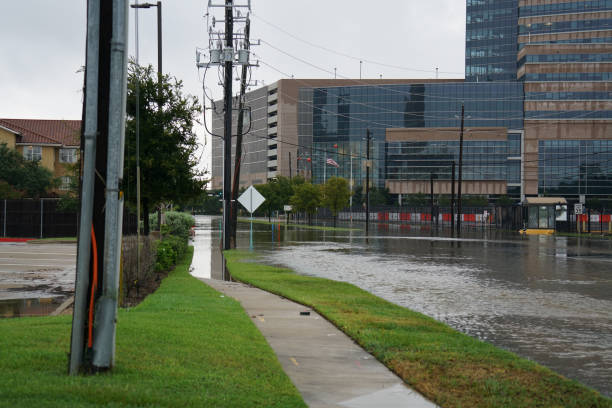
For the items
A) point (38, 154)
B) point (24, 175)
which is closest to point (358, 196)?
point (38, 154)

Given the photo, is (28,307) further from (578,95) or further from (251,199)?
(578,95)

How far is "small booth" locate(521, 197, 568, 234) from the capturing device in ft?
207

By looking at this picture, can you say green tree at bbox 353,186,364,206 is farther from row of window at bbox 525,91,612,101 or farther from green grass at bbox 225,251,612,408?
green grass at bbox 225,251,612,408

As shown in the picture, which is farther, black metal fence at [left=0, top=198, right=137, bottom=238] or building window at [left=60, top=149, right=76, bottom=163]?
building window at [left=60, top=149, right=76, bottom=163]

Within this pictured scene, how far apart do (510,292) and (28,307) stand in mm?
10710

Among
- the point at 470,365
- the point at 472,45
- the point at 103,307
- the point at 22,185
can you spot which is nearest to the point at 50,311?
the point at 103,307

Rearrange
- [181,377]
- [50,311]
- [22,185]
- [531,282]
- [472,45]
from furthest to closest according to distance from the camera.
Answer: [472,45] < [22,185] < [531,282] < [50,311] < [181,377]

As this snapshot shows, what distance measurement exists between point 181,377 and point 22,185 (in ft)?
163

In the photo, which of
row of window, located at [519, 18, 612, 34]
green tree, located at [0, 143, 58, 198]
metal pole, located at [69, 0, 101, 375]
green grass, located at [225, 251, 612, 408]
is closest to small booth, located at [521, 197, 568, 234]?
green tree, located at [0, 143, 58, 198]

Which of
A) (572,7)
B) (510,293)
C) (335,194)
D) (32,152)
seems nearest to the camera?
(510,293)

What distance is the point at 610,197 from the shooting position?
5320 inches

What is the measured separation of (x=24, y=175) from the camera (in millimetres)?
51625

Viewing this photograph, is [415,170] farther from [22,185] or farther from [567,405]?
[567,405]

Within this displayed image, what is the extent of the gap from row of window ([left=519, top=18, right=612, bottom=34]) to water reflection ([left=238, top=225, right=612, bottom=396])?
4983 inches
